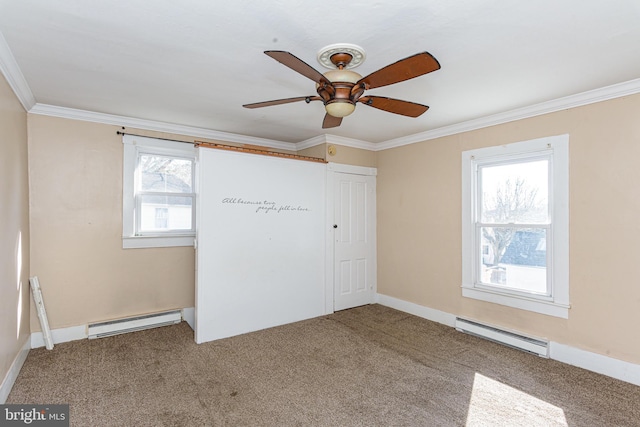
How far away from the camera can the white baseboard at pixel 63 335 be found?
3.37 meters

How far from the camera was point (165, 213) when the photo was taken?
4.14 meters

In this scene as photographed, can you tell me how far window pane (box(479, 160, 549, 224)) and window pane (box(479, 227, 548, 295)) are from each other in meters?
0.13

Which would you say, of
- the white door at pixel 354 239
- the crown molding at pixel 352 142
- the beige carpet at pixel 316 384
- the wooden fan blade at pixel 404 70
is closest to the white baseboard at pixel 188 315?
the beige carpet at pixel 316 384

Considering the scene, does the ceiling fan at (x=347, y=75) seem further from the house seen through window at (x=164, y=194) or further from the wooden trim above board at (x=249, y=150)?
the house seen through window at (x=164, y=194)

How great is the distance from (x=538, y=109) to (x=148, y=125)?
4.31 meters

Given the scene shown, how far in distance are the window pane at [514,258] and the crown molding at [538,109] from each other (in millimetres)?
1189

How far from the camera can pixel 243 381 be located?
109 inches

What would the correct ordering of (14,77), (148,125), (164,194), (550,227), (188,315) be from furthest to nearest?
(188,315), (164,194), (148,125), (550,227), (14,77)

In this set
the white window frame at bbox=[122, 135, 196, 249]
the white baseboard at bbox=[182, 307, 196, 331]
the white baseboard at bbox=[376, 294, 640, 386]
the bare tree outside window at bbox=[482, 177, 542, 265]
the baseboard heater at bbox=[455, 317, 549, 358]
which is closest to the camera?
the white baseboard at bbox=[376, 294, 640, 386]

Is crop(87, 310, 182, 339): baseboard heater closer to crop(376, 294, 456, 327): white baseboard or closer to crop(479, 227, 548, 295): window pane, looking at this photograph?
crop(376, 294, 456, 327): white baseboard

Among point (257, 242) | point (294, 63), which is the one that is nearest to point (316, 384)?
point (257, 242)

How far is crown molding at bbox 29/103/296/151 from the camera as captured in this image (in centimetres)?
345

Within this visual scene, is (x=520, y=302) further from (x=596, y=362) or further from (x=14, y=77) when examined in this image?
(x=14, y=77)

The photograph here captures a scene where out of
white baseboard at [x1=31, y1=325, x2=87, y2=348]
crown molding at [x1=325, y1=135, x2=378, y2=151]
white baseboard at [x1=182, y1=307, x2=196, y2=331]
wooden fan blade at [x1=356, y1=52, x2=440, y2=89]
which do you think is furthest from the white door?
white baseboard at [x1=31, y1=325, x2=87, y2=348]
